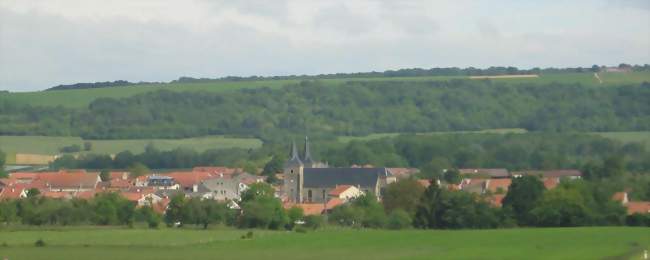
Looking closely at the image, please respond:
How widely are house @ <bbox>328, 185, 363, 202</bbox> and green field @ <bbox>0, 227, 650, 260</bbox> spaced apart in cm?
3571

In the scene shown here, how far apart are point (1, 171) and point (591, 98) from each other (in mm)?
65685

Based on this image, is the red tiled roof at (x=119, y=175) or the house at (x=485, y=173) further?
the red tiled roof at (x=119, y=175)

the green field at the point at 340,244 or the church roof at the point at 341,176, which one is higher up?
the green field at the point at 340,244

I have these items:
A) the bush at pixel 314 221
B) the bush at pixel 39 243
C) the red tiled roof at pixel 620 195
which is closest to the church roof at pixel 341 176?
the red tiled roof at pixel 620 195

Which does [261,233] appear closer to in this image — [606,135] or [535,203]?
[535,203]

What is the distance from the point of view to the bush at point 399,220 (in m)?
73.1

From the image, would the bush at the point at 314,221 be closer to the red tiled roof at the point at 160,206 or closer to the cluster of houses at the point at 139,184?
the red tiled roof at the point at 160,206

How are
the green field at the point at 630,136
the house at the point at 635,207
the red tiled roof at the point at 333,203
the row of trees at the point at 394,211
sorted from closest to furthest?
the row of trees at the point at 394,211 < the house at the point at 635,207 < the red tiled roof at the point at 333,203 < the green field at the point at 630,136

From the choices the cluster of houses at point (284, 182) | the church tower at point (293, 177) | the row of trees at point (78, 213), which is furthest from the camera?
the church tower at point (293, 177)

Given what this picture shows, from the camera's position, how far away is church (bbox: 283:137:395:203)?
112 m

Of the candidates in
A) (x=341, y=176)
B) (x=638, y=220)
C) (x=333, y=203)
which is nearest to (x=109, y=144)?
(x=341, y=176)

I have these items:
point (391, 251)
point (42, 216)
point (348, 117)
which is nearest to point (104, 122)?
point (348, 117)

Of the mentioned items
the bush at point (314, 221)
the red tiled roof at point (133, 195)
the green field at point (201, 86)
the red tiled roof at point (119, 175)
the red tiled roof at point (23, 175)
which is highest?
the green field at point (201, 86)

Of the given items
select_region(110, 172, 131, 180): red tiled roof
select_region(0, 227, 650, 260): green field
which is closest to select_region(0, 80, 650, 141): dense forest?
select_region(110, 172, 131, 180): red tiled roof
